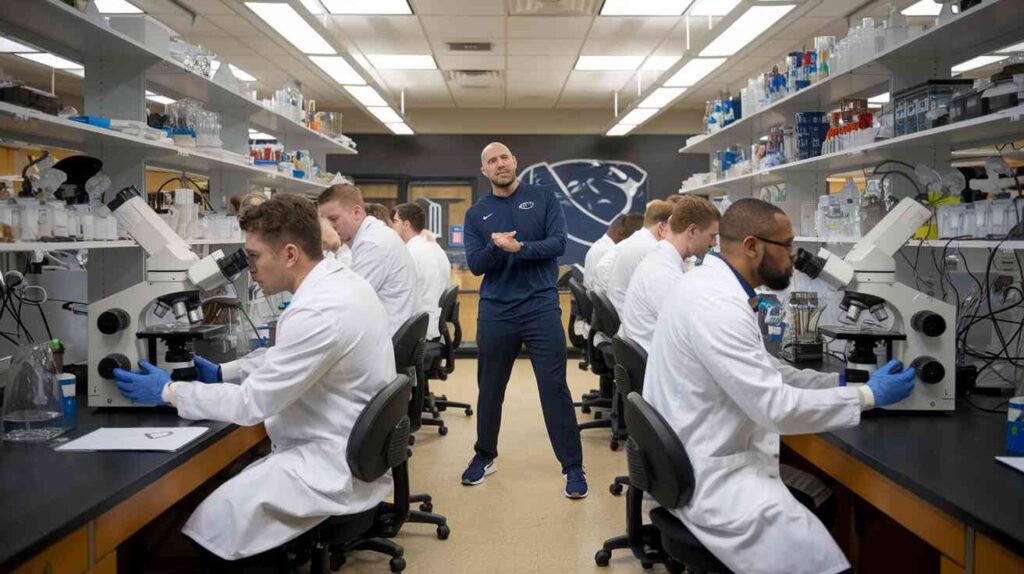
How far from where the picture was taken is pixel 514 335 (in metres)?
3.54

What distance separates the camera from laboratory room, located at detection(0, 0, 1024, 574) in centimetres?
170

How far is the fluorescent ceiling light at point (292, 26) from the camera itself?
11.4ft

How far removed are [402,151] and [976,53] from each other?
680 centimetres

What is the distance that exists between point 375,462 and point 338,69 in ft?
11.9

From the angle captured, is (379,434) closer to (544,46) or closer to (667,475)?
(667,475)

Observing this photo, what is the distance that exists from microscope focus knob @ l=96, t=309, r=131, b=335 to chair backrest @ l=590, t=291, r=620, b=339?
8.43 feet

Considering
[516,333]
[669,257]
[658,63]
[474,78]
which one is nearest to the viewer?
[669,257]

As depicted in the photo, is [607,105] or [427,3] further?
[607,105]

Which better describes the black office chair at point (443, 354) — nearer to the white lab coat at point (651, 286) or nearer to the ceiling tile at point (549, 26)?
the white lab coat at point (651, 286)

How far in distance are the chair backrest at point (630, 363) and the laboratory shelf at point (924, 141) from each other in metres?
1.13

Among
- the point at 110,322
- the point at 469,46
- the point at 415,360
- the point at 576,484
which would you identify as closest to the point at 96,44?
the point at 110,322

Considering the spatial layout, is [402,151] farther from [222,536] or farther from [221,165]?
[222,536]

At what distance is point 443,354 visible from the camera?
481cm

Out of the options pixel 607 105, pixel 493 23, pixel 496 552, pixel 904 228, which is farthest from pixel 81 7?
pixel 607 105
